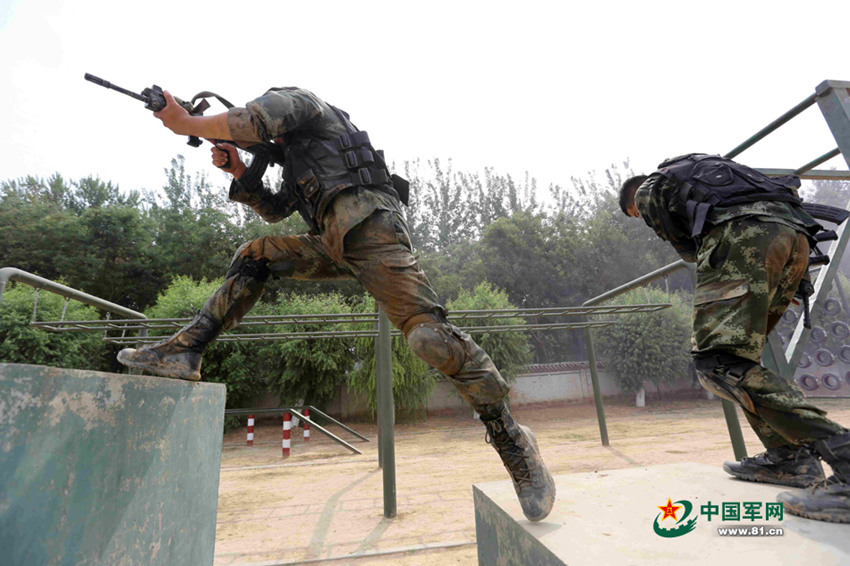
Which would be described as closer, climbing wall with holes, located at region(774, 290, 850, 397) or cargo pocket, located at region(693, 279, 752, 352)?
cargo pocket, located at region(693, 279, 752, 352)

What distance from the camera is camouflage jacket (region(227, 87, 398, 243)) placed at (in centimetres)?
138

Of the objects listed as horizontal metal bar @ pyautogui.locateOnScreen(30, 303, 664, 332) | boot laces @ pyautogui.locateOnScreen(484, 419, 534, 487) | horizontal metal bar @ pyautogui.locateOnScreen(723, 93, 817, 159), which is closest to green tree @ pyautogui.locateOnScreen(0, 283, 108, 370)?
horizontal metal bar @ pyautogui.locateOnScreen(30, 303, 664, 332)

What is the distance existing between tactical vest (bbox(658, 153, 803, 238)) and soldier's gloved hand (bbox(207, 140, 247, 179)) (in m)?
1.61

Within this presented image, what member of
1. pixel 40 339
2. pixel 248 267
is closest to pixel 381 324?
pixel 248 267

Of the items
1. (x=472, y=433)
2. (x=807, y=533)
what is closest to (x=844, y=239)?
(x=807, y=533)

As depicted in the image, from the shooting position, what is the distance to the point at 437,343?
1332 millimetres

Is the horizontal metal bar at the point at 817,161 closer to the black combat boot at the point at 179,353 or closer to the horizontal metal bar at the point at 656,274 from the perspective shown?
the horizontal metal bar at the point at 656,274

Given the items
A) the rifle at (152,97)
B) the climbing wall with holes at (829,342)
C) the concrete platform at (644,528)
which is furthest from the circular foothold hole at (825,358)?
the rifle at (152,97)

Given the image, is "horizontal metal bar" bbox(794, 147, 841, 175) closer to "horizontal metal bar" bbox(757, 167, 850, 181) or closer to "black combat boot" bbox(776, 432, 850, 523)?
"horizontal metal bar" bbox(757, 167, 850, 181)

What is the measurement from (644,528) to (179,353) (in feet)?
4.80

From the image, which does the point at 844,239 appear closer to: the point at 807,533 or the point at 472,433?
the point at 807,533

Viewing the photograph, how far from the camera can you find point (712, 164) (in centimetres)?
141

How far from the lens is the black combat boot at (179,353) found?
135 centimetres

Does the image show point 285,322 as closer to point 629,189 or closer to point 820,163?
point 629,189
